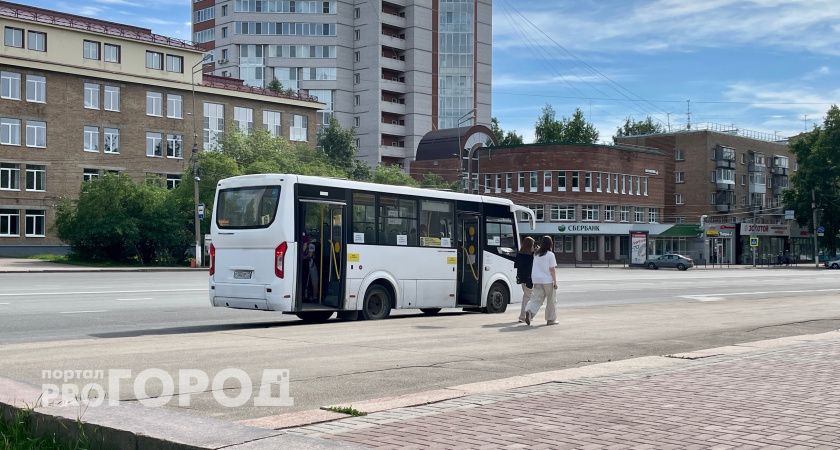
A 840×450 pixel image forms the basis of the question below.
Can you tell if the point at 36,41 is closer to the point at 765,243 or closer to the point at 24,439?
the point at 24,439

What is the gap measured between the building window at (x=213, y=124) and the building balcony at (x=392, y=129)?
115 feet

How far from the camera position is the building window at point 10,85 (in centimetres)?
6066

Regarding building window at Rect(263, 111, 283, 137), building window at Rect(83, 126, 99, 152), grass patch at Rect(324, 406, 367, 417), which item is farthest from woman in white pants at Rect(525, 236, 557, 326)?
building window at Rect(263, 111, 283, 137)

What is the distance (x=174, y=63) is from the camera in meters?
70.8

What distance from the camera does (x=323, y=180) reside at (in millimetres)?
17516

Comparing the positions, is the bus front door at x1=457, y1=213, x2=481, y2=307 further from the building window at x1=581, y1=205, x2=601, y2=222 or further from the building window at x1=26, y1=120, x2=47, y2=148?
the building window at x1=581, y1=205, x2=601, y2=222

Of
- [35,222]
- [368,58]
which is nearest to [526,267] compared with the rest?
[35,222]

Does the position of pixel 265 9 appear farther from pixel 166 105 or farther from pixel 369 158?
pixel 166 105

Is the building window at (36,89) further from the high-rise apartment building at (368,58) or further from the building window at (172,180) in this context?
the high-rise apartment building at (368,58)

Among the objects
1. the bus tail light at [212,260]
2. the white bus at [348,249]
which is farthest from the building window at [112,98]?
the bus tail light at [212,260]

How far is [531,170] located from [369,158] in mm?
25165

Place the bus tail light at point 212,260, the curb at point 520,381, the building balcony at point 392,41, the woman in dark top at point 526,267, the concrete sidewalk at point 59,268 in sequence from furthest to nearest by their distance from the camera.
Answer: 1. the building balcony at point 392,41
2. the concrete sidewalk at point 59,268
3. the woman in dark top at point 526,267
4. the bus tail light at point 212,260
5. the curb at point 520,381

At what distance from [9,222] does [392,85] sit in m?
55.9

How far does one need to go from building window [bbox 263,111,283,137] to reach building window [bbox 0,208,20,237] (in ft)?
75.3
